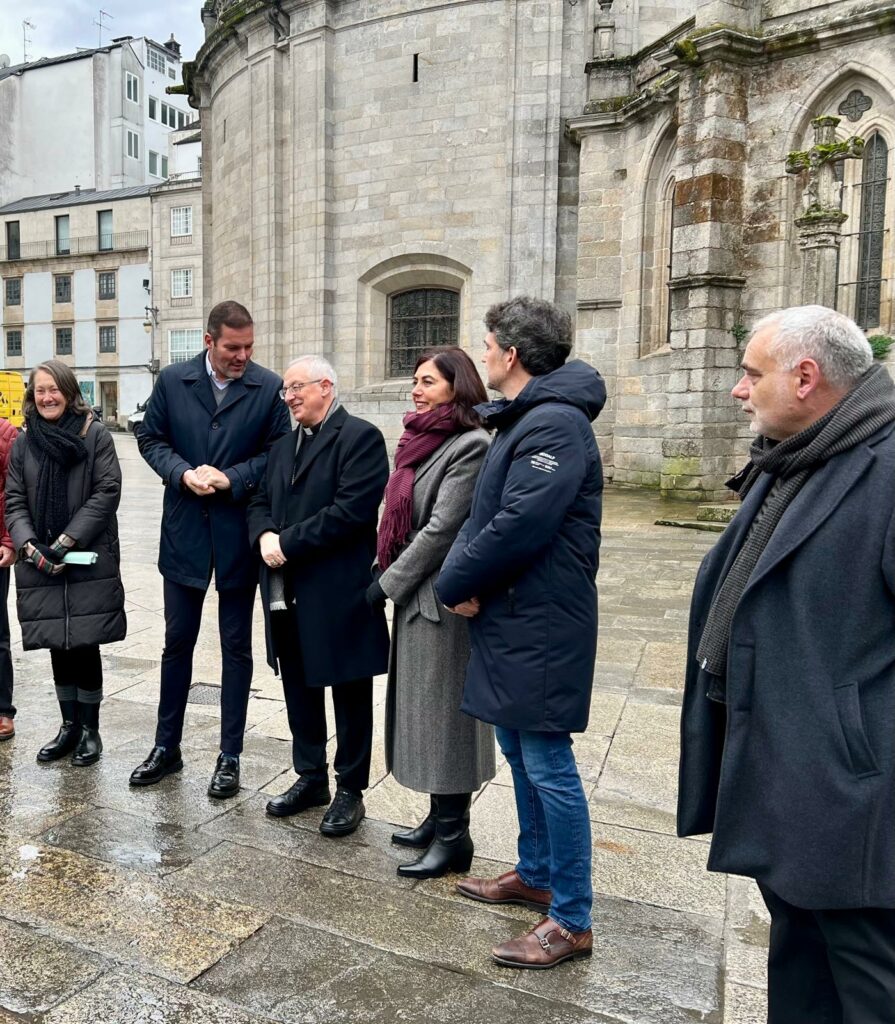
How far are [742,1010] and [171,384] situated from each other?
11.0 feet

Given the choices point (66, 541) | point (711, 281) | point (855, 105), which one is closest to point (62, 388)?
point (66, 541)

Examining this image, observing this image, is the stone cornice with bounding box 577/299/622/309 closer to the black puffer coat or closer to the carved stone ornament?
the carved stone ornament

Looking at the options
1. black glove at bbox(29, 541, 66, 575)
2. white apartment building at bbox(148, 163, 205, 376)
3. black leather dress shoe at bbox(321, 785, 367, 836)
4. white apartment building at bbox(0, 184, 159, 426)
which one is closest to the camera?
black leather dress shoe at bbox(321, 785, 367, 836)

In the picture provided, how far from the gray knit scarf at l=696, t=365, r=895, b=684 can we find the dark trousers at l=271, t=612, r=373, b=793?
194cm

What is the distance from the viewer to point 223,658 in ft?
14.1

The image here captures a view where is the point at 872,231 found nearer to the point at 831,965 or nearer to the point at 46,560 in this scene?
the point at 46,560

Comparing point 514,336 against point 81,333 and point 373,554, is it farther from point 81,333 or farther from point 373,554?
point 81,333

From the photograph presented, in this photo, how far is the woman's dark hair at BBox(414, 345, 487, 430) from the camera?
3.51m

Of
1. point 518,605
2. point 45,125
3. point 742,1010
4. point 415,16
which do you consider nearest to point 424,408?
point 518,605

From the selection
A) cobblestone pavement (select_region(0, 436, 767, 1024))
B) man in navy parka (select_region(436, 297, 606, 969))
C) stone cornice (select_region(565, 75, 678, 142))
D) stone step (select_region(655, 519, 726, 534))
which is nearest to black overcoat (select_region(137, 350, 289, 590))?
cobblestone pavement (select_region(0, 436, 767, 1024))

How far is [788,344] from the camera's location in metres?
2.12

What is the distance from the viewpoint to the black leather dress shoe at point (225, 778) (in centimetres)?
415

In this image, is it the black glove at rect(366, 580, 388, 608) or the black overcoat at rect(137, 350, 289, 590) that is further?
the black overcoat at rect(137, 350, 289, 590)

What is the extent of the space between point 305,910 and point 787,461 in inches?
85.0
